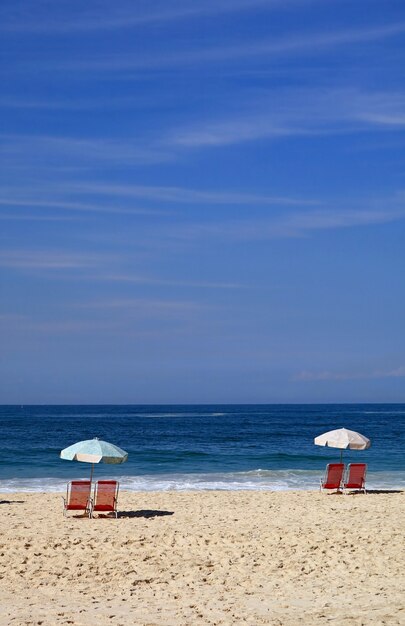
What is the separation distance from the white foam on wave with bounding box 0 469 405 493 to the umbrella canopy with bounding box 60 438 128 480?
7.24 meters

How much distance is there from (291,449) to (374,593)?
3047cm

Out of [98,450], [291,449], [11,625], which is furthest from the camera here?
[291,449]

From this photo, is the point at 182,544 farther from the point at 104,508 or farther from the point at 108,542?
the point at 104,508

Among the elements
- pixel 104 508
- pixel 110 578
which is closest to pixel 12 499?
pixel 104 508

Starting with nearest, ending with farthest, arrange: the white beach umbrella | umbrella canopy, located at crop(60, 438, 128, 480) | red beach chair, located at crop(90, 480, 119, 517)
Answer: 1. umbrella canopy, located at crop(60, 438, 128, 480)
2. red beach chair, located at crop(90, 480, 119, 517)
3. the white beach umbrella

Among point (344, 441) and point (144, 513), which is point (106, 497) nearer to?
point (144, 513)

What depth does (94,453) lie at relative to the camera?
15.1m

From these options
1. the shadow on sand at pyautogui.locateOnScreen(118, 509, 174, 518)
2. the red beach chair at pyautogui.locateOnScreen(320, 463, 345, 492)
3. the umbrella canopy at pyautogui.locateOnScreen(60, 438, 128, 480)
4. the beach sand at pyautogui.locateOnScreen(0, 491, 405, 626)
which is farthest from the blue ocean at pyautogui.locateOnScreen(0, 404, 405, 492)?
the beach sand at pyautogui.locateOnScreen(0, 491, 405, 626)

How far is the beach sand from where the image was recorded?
29.1 feet

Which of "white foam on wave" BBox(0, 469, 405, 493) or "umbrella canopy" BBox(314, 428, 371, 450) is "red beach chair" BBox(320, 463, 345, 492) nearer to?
"umbrella canopy" BBox(314, 428, 371, 450)

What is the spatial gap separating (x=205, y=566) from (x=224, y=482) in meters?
13.5

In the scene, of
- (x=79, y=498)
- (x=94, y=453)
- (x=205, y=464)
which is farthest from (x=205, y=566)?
(x=205, y=464)

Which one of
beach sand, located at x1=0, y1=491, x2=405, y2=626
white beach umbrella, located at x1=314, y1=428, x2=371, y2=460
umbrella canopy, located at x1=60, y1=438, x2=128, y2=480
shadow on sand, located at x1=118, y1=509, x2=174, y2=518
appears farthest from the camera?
white beach umbrella, located at x1=314, y1=428, x2=371, y2=460

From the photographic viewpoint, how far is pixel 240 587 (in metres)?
10.0
